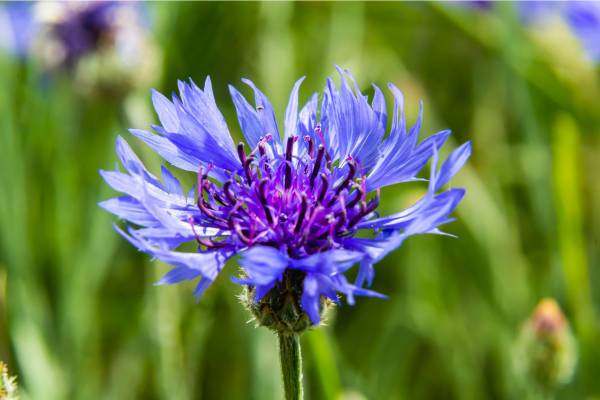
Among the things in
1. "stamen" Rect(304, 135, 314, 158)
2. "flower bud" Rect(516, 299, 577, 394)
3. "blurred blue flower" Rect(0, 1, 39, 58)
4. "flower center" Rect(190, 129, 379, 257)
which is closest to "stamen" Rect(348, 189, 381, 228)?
"flower center" Rect(190, 129, 379, 257)

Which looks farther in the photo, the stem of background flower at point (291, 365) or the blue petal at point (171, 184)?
the blue petal at point (171, 184)

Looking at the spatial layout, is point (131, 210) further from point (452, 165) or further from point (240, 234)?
point (452, 165)

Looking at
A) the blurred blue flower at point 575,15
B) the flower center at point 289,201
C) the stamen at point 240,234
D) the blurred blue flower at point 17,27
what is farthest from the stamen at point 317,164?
the blurred blue flower at point 575,15

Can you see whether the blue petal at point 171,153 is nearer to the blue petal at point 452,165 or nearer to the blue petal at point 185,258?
the blue petal at point 185,258

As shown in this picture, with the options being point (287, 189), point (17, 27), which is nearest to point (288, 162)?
point (287, 189)

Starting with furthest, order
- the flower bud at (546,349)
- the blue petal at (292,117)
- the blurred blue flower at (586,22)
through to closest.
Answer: the blurred blue flower at (586,22) < the flower bud at (546,349) < the blue petal at (292,117)

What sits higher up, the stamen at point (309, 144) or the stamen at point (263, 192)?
the stamen at point (309, 144)

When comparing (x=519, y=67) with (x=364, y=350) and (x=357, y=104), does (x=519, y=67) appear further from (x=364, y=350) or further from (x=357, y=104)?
(x=357, y=104)

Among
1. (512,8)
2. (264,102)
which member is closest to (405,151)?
(264,102)

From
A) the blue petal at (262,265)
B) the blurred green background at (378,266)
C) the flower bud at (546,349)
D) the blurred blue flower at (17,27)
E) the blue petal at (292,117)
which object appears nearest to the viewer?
the blue petal at (262,265)
